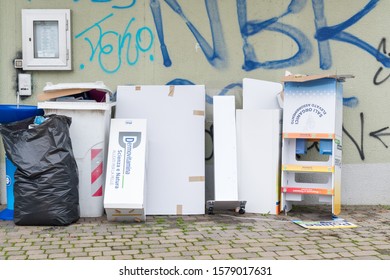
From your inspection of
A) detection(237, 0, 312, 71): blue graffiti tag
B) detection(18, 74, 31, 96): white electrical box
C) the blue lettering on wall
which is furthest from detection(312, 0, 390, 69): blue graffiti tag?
detection(18, 74, 31, 96): white electrical box

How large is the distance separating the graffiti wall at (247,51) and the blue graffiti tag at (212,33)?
13 millimetres

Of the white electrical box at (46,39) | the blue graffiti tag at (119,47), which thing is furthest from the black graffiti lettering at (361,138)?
the white electrical box at (46,39)

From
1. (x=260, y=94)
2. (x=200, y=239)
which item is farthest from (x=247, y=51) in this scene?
(x=200, y=239)

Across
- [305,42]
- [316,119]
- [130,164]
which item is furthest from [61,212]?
[305,42]

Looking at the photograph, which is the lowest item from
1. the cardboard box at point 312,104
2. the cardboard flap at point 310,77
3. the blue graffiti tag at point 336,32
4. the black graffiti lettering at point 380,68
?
the cardboard box at point 312,104

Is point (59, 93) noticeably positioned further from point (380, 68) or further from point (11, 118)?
point (380, 68)

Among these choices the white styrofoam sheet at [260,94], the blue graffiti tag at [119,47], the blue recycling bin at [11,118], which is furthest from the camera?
the blue graffiti tag at [119,47]

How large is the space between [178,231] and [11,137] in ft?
6.71

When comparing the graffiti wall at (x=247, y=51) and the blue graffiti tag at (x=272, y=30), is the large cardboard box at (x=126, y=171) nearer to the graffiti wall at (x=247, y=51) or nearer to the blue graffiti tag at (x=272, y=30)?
the graffiti wall at (x=247, y=51)

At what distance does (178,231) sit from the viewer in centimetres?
550

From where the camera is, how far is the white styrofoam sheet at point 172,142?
6348 millimetres

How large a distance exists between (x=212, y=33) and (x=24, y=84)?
2.49 m

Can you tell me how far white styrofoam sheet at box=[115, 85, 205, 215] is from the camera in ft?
20.8

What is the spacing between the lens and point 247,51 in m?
6.95
